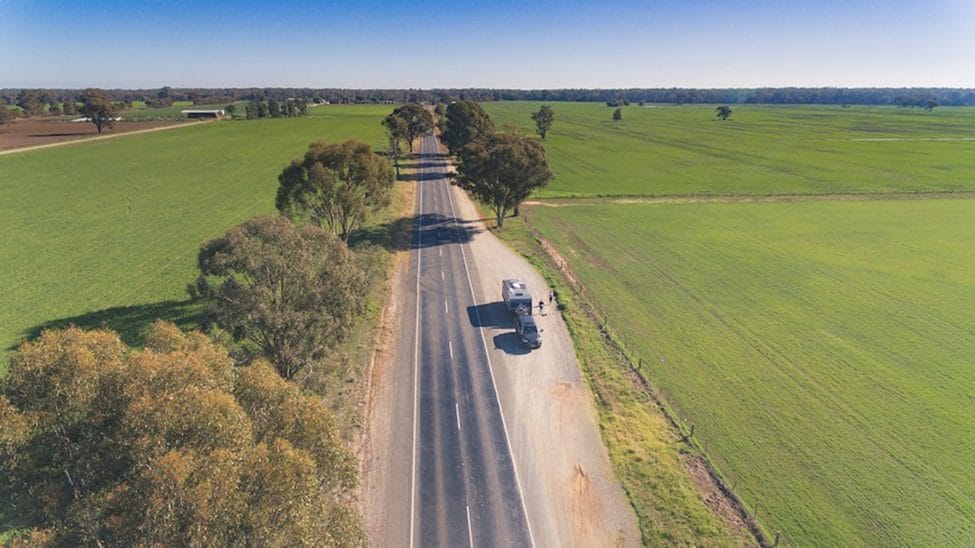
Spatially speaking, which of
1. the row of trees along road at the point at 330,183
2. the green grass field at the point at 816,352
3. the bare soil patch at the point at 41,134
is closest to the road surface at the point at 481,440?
the green grass field at the point at 816,352

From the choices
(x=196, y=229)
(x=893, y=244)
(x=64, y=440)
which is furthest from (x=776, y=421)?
(x=196, y=229)

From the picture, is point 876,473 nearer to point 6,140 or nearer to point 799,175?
point 799,175

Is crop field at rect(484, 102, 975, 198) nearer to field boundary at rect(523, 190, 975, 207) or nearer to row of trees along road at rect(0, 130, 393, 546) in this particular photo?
field boundary at rect(523, 190, 975, 207)

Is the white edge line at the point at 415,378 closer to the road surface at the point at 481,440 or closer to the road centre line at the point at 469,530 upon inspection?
the road surface at the point at 481,440

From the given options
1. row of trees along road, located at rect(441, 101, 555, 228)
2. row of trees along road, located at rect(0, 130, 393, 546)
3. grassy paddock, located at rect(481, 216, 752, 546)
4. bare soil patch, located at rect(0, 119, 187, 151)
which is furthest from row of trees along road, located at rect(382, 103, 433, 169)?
bare soil patch, located at rect(0, 119, 187, 151)

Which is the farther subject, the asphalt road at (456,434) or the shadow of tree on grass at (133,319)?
the shadow of tree on grass at (133,319)

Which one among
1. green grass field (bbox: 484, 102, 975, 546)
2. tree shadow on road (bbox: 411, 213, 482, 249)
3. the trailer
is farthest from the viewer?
tree shadow on road (bbox: 411, 213, 482, 249)
